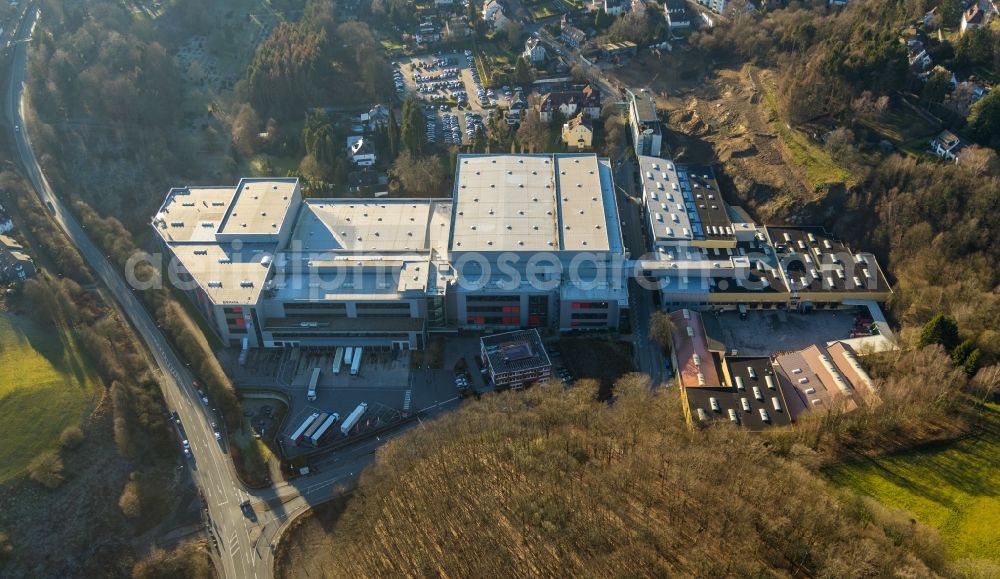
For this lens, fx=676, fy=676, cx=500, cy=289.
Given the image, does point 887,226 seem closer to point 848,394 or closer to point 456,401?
point 848,394

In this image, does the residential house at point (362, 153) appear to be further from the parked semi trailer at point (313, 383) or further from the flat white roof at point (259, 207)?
the parked semi trailer at point (313, 383)

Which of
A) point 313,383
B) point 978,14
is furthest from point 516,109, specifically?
point 978,14

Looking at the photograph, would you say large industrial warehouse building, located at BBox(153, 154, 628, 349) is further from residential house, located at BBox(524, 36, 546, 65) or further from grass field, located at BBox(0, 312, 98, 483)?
residential house, located at BBox(524, 36, 546, 65)

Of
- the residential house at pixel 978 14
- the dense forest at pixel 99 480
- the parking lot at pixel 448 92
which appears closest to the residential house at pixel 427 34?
the parking lot at pixel 448 92

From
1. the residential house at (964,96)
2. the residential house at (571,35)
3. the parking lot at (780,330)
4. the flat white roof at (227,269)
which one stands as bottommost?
the parking lot at (780,330)

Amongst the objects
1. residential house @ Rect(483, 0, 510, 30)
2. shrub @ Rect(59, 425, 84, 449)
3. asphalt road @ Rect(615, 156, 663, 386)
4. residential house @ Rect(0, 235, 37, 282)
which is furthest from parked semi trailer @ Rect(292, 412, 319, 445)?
residential house @ Rect(483, 0, 510, 30)

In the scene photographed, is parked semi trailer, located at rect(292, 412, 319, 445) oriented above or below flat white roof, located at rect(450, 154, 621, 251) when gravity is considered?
below

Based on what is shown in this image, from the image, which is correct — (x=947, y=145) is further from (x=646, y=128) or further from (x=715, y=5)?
(x=715, y=5)
